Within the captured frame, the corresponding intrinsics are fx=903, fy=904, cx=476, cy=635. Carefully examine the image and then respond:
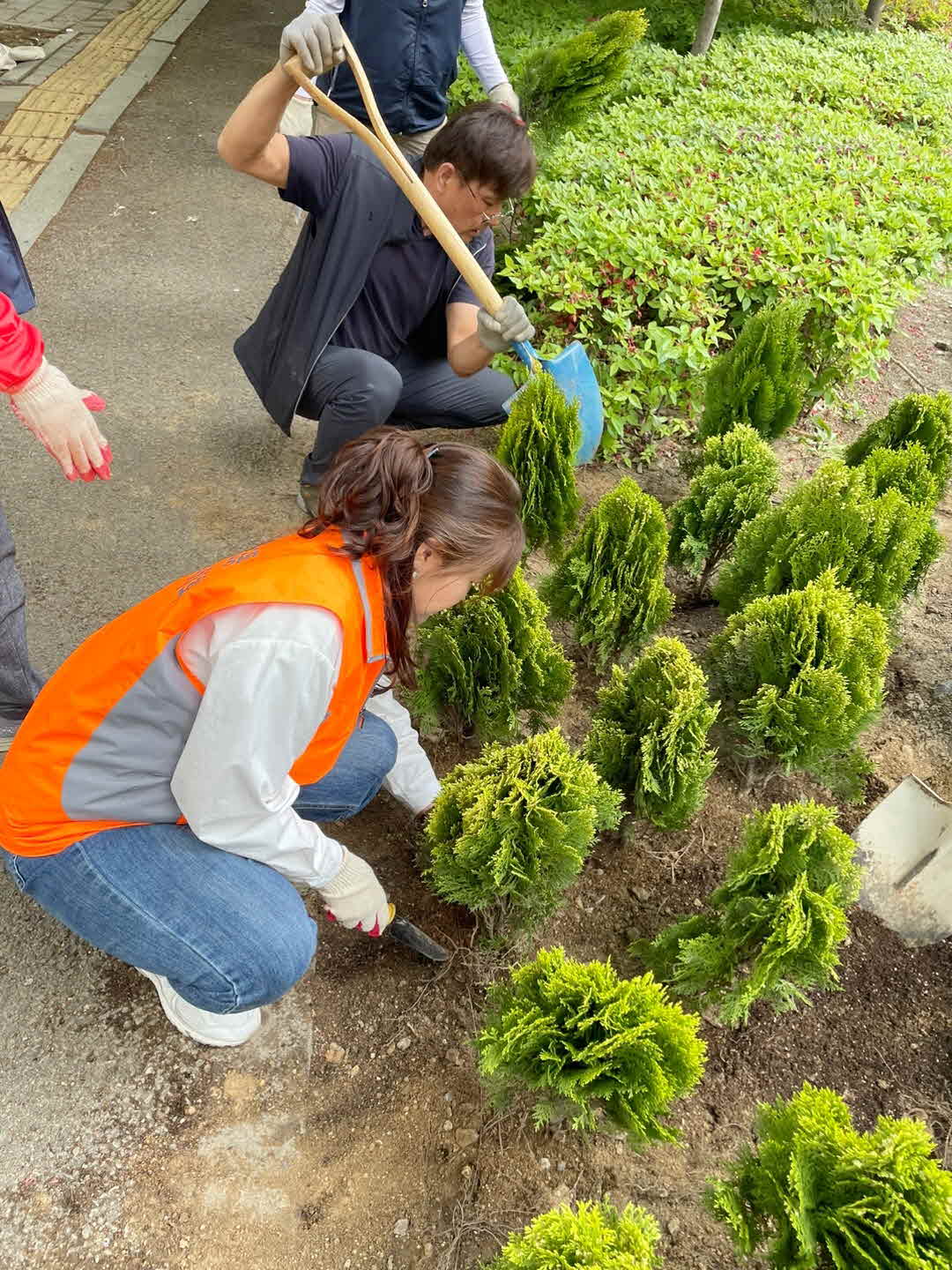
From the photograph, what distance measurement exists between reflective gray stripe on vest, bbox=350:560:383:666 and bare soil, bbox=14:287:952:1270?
38.7 inches

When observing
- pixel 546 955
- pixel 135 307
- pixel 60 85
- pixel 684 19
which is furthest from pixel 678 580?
pixel 684 19

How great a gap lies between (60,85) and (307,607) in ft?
23.5

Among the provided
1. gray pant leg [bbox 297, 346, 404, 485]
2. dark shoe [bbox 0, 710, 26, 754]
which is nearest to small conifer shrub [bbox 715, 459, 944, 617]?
gray pant leg [bbox 297, 346, 404, 485]

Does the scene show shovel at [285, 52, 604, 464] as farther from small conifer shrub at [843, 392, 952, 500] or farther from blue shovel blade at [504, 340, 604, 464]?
small conifer shrub at [843, 392, 952, 500]

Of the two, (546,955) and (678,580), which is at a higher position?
(546,955)

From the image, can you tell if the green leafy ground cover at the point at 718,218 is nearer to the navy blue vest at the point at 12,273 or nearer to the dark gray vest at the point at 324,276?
the dark gray vest at the point at 324,276

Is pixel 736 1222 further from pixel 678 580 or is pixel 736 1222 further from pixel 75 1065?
pixel 678 580

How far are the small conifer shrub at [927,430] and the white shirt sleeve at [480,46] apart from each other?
2.28 metres

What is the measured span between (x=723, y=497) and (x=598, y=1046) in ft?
6.65

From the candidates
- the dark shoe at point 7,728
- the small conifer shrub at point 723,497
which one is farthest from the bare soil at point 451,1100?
the small conifer shrub at point 723,497

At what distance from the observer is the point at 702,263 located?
4512 millimetres

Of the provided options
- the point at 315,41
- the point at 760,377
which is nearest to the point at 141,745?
the point at 315,41

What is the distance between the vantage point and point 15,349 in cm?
202

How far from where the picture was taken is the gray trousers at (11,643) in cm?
232
